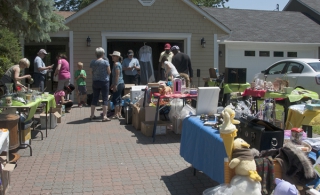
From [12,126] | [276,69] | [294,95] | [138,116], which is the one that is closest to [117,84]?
[138,116]

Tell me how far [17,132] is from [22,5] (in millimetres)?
3284

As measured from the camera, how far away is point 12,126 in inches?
227

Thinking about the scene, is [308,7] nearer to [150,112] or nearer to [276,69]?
[276,69]

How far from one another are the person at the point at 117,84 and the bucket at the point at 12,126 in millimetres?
3720

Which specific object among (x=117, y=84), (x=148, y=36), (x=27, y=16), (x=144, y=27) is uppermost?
(x=144, y=27)

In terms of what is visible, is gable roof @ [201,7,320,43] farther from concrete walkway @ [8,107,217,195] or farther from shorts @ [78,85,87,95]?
concrete walkway @ [8,107,217,195]

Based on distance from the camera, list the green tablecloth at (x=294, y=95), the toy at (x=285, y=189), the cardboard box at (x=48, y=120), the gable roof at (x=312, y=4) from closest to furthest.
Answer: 1. the toy at (x=285, y=189)
2. the green tablecloth at (x=294, y=95)
3. the cardboard box at (x=48, y=120)
4. the gable roof at (x=312, y=4)

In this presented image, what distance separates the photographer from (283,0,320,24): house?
2253 cm

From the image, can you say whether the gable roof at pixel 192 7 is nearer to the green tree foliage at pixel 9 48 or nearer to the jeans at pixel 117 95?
the green tree foliage at pixel 9 48

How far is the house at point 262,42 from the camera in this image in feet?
57.9

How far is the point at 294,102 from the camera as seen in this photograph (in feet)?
24.4

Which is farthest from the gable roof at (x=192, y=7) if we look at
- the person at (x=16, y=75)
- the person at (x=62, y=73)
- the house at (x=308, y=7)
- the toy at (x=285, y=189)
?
the house at (x=308, y=7)

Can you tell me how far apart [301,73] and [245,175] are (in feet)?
29.0

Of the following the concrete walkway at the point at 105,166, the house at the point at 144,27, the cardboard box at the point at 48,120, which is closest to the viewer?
the concrete walkway at the point at 105,166
